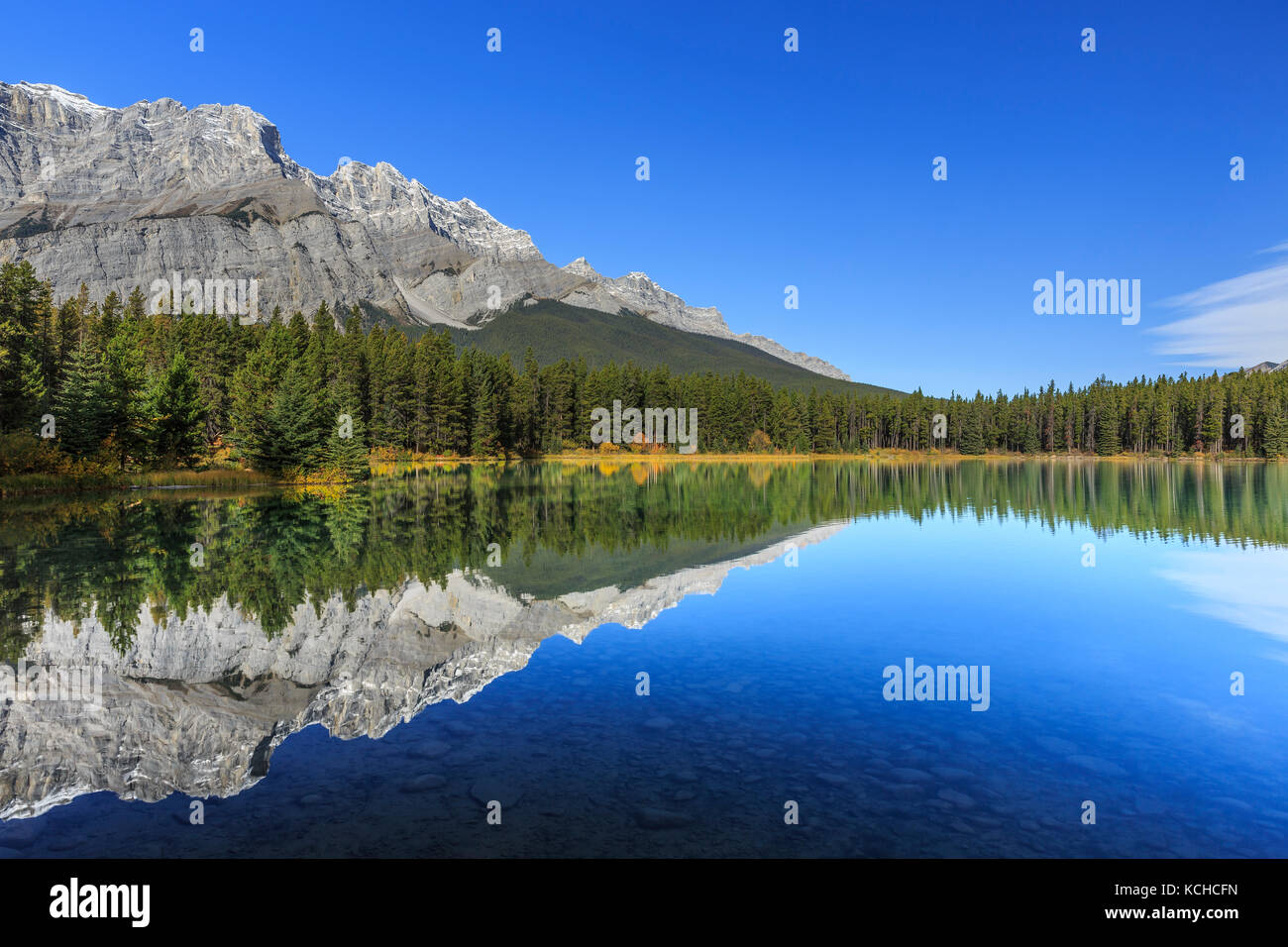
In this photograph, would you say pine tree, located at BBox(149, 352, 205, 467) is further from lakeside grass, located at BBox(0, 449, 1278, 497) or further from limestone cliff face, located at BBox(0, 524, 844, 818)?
limestone cliff face, located at BBox(0, 524, 844, 818)

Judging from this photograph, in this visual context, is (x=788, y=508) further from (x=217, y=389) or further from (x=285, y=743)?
(x=217, y=389)

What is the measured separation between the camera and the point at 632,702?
11.0 meters

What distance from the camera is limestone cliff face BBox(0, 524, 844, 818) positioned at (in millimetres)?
8422

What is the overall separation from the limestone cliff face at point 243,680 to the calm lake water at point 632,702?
6 centimetres

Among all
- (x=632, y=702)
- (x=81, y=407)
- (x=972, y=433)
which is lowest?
(x=632, y=702)

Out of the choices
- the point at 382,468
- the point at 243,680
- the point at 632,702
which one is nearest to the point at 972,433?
the point at 382,468

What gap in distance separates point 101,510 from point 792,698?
39706mm

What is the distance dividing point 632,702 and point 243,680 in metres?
6.24

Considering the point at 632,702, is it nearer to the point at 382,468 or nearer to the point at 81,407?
the point at 81,407

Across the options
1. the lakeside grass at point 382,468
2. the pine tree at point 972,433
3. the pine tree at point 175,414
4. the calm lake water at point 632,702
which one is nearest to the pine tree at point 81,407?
the lakeside grass at point 382,468

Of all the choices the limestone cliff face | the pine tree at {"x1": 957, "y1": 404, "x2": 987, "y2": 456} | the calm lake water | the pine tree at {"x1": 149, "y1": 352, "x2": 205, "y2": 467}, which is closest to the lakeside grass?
the pine tree at {"x1": 957, "y1": 404, "x2": 987, "y2": 456}

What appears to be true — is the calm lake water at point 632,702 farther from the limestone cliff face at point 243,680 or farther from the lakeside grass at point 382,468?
the lakeside grass at point 382,468

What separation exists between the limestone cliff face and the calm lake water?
0.20 ft
